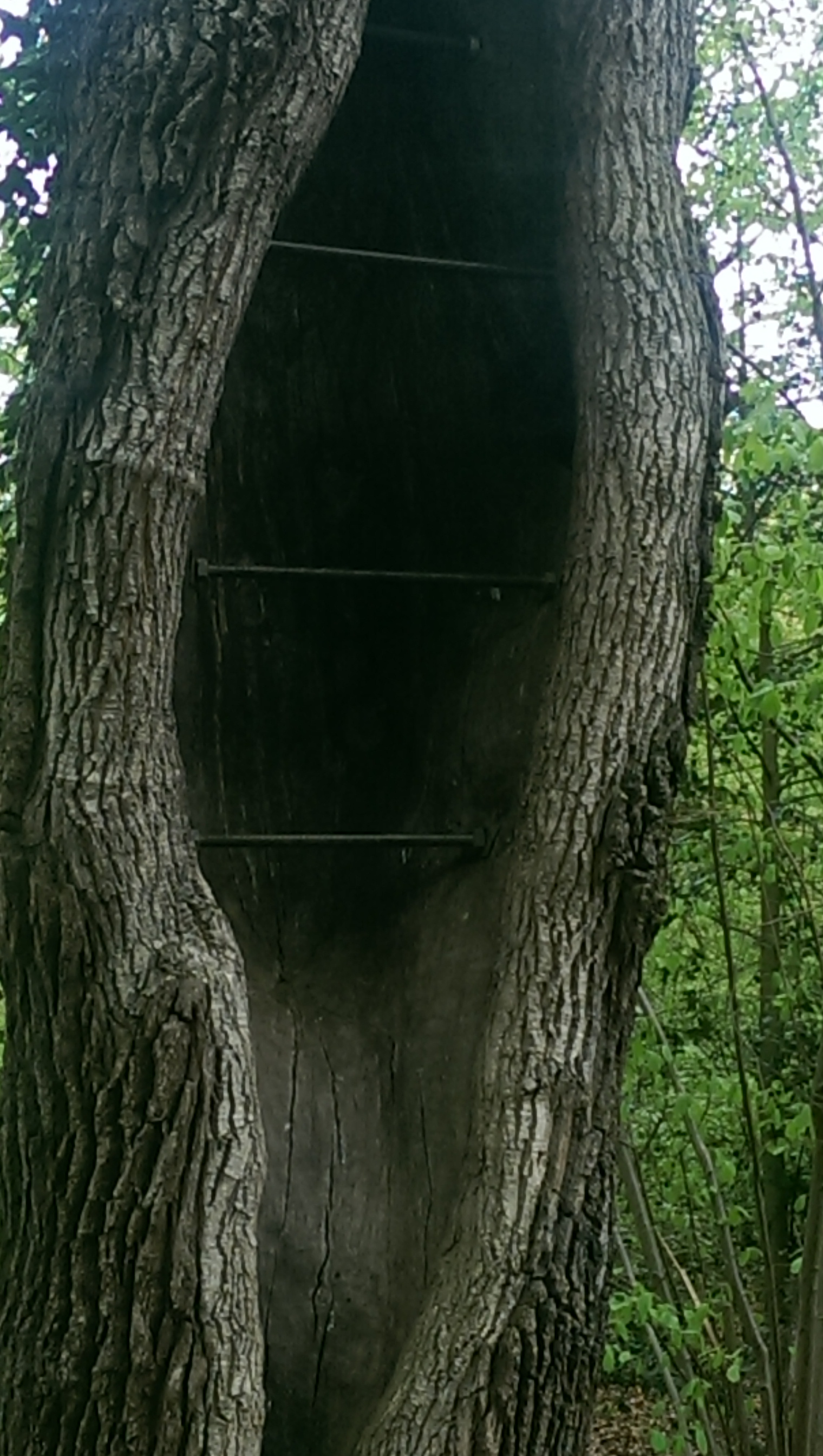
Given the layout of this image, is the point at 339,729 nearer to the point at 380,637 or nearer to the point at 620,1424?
the point at 380,637

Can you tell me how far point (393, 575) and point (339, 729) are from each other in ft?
1.16

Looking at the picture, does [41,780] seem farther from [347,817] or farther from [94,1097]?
[347,817]

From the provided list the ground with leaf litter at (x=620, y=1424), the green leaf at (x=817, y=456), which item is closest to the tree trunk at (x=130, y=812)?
the green leaf at (x=817, y=456)

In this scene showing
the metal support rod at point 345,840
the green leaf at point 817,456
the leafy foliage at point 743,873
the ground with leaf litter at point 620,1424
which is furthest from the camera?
the ground with leaf litter at point 620,1424

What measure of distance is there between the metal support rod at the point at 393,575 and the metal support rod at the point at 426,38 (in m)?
0.90

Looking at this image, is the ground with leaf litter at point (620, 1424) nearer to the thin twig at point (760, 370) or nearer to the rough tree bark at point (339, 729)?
the thin twig at point (760, 370)

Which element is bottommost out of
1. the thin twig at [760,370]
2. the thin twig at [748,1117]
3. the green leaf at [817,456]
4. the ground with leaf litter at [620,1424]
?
the ground with leaf litter at [620,1424]

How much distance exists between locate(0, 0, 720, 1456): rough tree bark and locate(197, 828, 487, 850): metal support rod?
0.05 metres

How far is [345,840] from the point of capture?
2.22m

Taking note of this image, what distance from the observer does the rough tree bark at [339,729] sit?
1811mm

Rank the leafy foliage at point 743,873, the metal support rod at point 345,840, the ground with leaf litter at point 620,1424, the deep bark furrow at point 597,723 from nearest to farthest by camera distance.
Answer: the deep bark furrow at point 597,723 < the metal support rod at point 345,840 < the leafy foliage at point 743,873 < the ground with leaf litter at point 620,1424

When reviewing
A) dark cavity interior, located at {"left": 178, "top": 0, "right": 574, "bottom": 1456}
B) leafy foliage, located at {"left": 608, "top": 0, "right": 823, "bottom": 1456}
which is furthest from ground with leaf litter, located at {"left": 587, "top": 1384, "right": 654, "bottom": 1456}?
dark cavity interior, located at {"left": 178, "top": 0, "right": 574, "bottom": 1456}

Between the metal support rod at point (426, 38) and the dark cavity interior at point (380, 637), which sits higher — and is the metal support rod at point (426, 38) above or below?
above

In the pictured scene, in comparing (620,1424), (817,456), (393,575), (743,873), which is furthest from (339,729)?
(620,1424)
